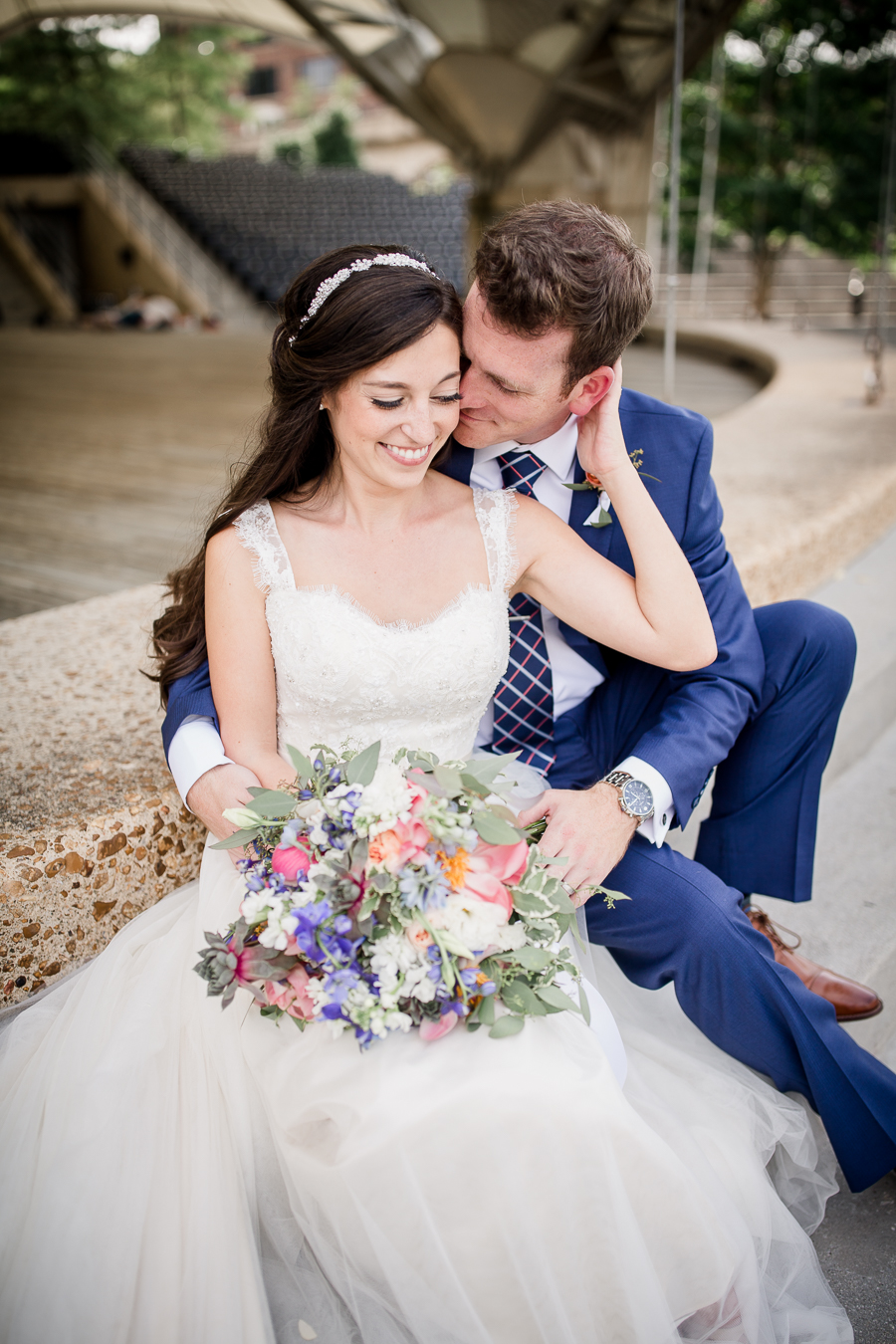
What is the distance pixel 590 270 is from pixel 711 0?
16.5 meters

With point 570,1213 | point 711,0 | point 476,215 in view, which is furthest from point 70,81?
point 570,1213

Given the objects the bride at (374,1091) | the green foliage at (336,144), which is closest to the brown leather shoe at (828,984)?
the bride at (374,1091)

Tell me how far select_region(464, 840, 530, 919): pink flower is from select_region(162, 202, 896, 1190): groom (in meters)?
0.43

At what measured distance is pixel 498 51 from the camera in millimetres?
18453

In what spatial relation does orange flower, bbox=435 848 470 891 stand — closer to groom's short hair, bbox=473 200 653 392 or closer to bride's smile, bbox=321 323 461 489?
bride's smile, bbox=321 323 461 489

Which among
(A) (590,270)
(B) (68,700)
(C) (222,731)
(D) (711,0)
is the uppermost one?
(D) (711,0)

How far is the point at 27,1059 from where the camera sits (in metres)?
1.72

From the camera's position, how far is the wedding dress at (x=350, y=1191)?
1464mm

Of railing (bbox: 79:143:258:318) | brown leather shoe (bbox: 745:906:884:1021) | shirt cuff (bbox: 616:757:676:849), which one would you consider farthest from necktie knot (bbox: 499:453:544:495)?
railing (bbox: 79:143:258:318)

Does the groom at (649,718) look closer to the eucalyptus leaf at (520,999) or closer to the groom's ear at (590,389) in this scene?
the groom's ear at (590,389)

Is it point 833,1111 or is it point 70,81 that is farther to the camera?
point 70,81

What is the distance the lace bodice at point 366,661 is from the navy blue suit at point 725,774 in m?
0.24

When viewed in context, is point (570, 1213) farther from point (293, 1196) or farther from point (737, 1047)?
point (737, 1047)

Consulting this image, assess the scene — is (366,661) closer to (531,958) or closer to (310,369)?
(310,369)
